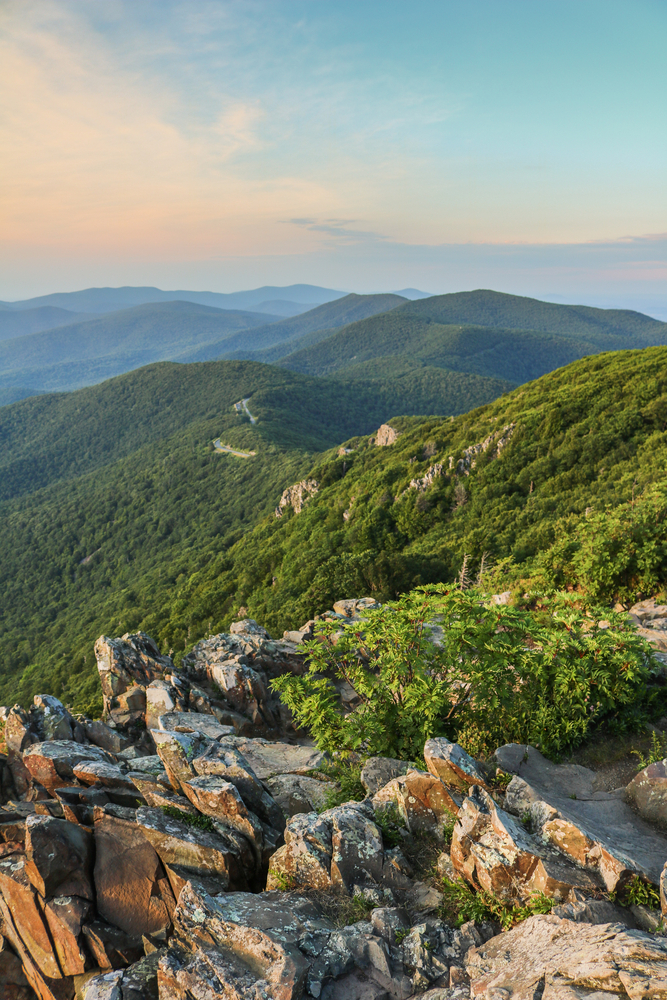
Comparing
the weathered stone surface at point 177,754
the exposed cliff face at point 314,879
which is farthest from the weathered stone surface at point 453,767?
the weathered stone surface at point 177,754

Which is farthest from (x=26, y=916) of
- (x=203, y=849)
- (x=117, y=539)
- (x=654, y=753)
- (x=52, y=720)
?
(x=117, y=539)

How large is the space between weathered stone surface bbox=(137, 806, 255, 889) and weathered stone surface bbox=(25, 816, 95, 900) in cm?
142

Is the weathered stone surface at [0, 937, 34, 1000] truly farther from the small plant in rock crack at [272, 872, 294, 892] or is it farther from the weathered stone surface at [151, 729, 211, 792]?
the small plant in rock crack at [272, 872, 294, 892]

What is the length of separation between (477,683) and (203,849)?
20.2 feet

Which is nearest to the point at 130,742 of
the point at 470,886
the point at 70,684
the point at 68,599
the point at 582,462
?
the point at 470,886

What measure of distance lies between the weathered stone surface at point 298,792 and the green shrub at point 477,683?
1.26 m

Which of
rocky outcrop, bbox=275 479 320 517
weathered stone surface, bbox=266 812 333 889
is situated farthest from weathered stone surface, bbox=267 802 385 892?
rocky outcrop, bbox=275 479 320 517

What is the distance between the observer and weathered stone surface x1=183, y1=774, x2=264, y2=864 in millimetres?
9523

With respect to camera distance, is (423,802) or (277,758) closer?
(423,802)

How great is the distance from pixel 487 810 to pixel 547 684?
3.68 meters

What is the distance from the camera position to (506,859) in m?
7.61

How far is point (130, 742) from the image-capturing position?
743 inches

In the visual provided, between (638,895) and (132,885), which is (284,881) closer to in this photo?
(132,885)

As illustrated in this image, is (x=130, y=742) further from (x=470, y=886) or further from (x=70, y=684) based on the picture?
(x=70, y=684)
